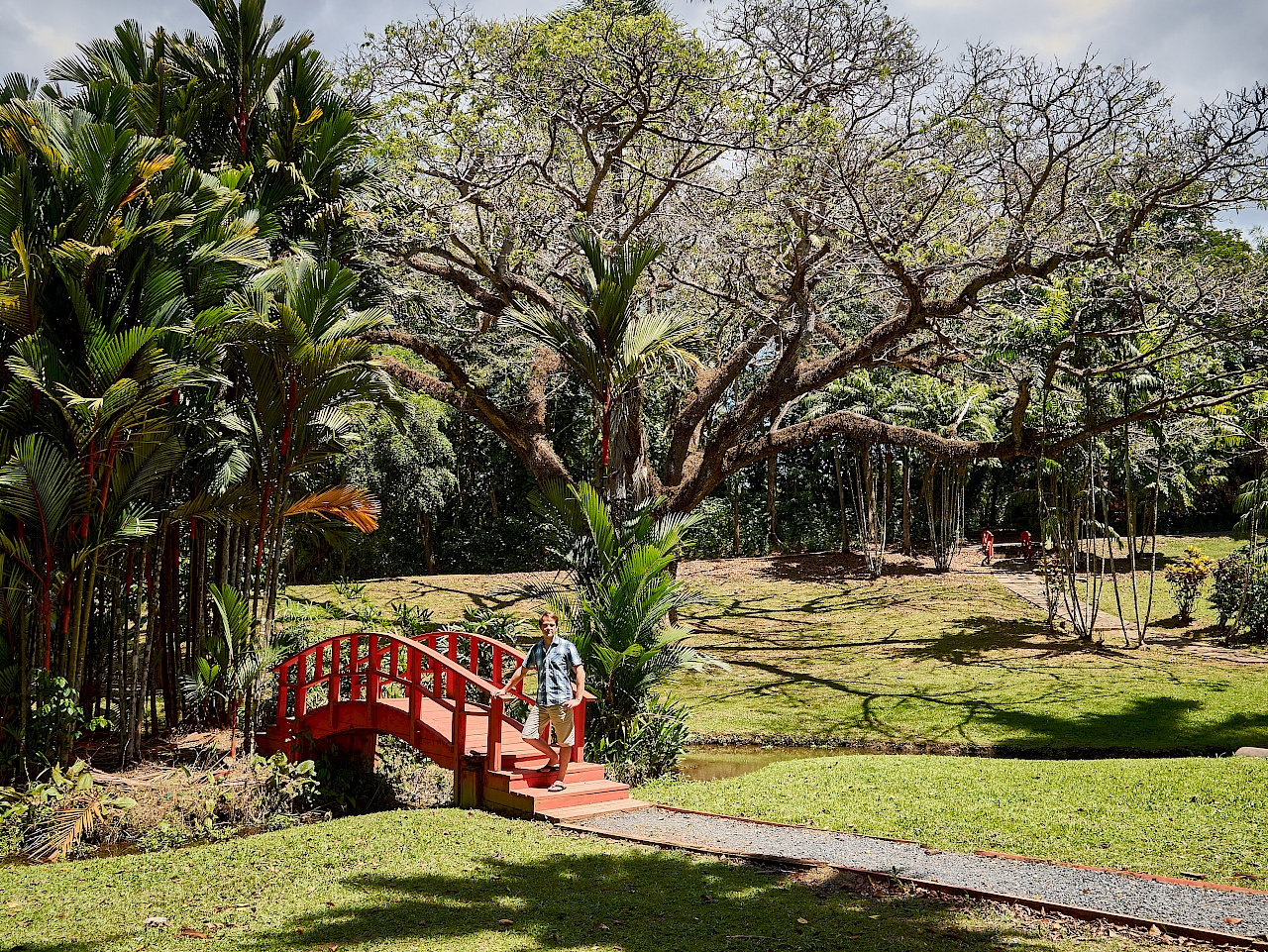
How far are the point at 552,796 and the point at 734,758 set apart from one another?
470cm

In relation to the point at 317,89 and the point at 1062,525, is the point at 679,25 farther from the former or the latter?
the point at 1062,525

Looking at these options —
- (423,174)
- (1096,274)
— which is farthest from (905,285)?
(423,174)

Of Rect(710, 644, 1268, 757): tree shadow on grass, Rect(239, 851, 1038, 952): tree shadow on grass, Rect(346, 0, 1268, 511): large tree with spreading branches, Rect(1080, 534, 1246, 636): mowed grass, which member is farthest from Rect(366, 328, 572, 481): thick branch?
Rect(1080, 534, 1246, 636): mowed grass

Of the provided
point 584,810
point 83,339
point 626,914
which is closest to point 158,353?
point 83,339

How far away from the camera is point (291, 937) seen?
4543 mm

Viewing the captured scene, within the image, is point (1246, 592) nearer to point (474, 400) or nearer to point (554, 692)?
point (474, 400)

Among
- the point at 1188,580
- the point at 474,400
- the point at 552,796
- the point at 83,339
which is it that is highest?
the point at 474,400

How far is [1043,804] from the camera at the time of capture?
24.9 feet

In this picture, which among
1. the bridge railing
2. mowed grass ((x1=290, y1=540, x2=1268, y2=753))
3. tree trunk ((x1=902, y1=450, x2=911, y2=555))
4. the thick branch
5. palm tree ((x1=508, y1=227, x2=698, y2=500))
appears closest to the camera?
the bridge railing

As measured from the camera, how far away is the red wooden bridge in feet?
24.8

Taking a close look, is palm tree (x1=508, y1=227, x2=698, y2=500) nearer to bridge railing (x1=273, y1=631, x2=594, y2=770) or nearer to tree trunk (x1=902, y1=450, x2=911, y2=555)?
bridge railing (x1=273, y1=631, x2=594, y2=770)

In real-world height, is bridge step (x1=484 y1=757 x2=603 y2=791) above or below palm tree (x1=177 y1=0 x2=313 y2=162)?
below

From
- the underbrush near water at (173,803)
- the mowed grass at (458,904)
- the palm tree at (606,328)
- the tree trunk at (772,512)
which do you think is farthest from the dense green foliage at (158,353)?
the tree trunk at (772,512)

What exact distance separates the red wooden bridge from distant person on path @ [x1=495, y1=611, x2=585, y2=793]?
0.14m
